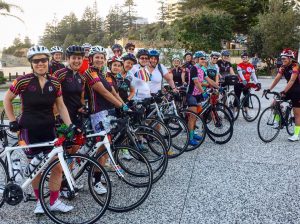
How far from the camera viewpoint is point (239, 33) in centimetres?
4303

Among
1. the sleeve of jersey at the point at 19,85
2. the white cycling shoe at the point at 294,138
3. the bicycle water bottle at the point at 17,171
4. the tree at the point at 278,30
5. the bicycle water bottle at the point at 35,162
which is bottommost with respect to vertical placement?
the white cycling shoe at the point at 294,138

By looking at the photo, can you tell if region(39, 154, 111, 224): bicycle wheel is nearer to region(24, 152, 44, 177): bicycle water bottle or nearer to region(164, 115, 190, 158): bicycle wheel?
region(24, 152, 44, 177): bicycle water bottle

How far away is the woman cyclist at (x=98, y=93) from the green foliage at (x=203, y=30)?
82.7 feet

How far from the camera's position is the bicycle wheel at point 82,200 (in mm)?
3508

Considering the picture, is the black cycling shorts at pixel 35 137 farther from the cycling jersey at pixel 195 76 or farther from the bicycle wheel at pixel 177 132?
the cycling jersey at pixel 195 76

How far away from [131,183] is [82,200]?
672 millimetres

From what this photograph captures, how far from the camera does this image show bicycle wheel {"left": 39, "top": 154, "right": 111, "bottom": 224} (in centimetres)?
351

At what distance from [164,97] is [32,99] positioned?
10.5 feet

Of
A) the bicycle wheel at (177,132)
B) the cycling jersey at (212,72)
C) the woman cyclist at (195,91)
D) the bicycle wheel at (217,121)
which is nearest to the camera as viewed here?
the bicycle wheel at (177,132)

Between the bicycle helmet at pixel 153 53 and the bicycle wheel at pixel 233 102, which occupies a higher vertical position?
the bicycle helmet at pixel 153 53

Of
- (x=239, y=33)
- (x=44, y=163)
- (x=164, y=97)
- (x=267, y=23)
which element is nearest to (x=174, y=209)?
(x=44, y=163)

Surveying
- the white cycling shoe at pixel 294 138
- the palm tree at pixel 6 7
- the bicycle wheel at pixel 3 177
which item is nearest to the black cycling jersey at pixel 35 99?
the bicycle wheel at pixel 3 177

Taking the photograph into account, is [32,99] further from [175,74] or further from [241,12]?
[241,12]

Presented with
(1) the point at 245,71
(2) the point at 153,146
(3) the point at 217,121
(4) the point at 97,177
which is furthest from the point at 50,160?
(1) the point at 245,71
